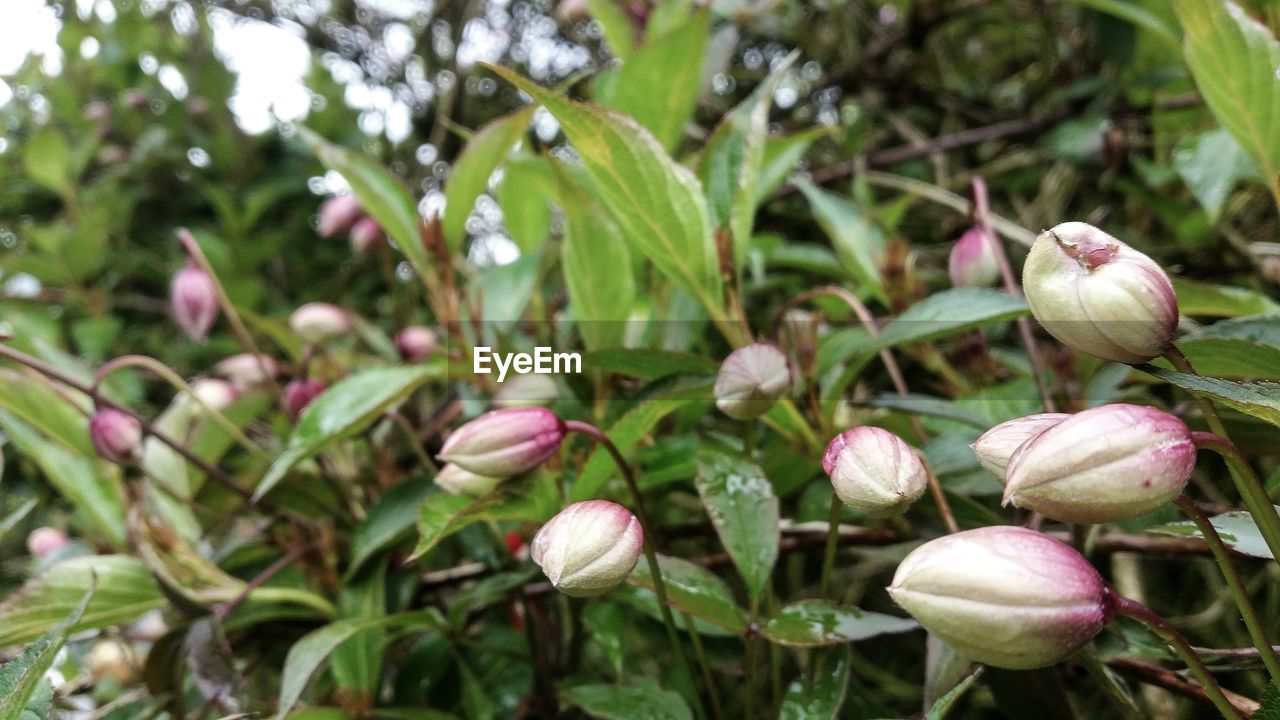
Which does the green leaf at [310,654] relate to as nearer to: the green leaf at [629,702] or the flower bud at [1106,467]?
the green leaf at [629,702]

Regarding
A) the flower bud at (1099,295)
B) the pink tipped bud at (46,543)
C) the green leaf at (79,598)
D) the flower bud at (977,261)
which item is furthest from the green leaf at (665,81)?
the pink tipped bud at (46,543)

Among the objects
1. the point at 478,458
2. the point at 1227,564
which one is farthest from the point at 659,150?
the point at 1227,564

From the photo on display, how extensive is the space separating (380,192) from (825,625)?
0.39 metres

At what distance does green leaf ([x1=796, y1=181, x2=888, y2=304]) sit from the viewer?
0.56 m

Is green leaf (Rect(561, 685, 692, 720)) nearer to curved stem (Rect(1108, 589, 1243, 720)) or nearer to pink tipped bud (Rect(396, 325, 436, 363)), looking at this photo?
Answer: curved stem (Rect(1108, 589, 1243, 720))

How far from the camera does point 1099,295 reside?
0.83 feet

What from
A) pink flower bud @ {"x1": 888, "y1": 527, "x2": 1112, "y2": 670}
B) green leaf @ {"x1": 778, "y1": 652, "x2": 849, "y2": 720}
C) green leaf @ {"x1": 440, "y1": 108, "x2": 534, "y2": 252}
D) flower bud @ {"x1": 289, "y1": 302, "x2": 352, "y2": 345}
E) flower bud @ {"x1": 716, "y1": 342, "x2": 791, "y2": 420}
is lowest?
green leaf @ {"x1": 778, "y1": 652, "x2": 849, "y2": 720}

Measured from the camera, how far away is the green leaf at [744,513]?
0.37m

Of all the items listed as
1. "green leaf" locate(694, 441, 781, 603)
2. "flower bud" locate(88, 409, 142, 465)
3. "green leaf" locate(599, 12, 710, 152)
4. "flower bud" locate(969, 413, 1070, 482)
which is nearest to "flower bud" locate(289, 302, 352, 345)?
"flower bud" locate(88, 409, 142, 465)

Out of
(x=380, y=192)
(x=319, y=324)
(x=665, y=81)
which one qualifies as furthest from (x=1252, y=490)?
(x=319, y=324)

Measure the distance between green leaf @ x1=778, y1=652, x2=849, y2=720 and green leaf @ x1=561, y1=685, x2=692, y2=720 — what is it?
0.06m

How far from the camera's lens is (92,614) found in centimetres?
48

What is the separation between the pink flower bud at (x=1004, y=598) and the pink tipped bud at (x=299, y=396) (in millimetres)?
→ 472

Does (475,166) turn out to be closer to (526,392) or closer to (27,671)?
(526,392)
